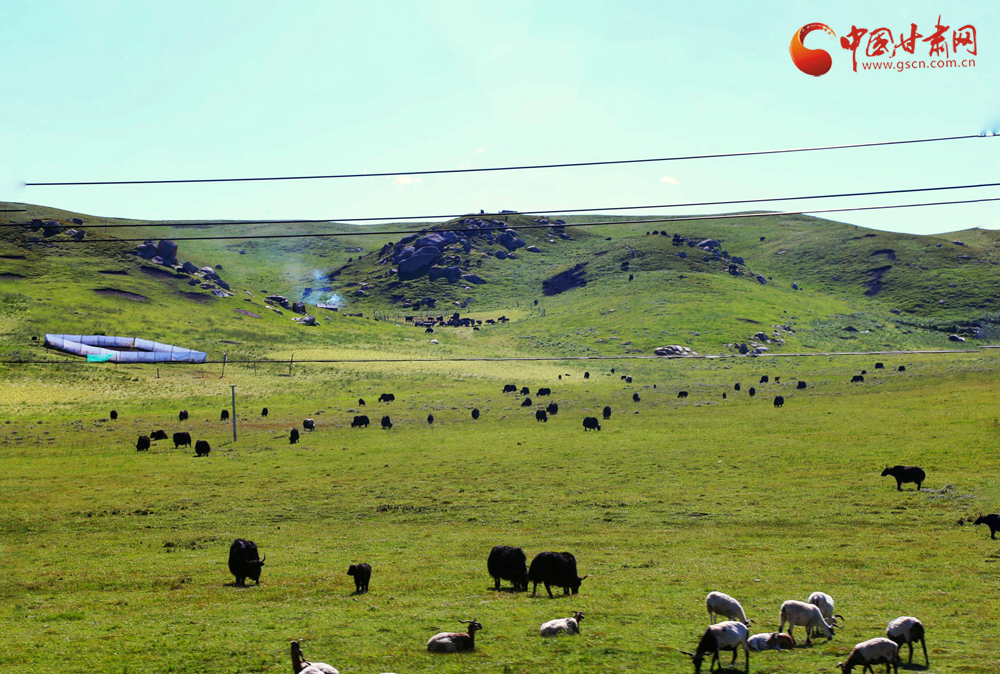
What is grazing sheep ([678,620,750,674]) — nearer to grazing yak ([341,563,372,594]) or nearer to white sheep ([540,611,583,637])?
white sheep ([540,611,583,637])

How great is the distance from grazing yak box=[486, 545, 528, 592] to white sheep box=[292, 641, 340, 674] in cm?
831

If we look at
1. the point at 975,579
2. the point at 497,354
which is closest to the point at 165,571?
the point at 975,579

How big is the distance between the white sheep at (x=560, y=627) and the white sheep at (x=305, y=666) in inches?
196

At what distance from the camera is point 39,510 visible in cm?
3741

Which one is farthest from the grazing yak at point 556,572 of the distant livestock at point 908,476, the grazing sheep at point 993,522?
the distant livestock at point 908,476

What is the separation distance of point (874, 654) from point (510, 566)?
10505 millimetres

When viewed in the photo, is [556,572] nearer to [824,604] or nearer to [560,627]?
[560,627]

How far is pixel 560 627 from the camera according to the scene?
17.1m

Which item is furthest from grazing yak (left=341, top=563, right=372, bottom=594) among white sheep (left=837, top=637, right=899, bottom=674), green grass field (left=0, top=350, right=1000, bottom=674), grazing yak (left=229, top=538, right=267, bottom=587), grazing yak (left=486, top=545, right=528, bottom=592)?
white sheep (left=837, top=637, right=899, bottom=674)

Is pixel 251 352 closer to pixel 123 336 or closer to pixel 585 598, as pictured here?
pixel 123 336

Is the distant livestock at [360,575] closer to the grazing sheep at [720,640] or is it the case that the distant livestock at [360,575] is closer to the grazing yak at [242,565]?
the grazing yak at [242,565]

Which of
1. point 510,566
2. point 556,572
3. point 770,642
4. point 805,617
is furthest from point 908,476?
point 770,642

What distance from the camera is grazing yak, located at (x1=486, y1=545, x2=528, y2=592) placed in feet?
72.6

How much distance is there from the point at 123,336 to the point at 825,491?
11284cm
